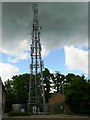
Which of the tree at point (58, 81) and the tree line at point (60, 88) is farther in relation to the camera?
the tree at point (58, 81)

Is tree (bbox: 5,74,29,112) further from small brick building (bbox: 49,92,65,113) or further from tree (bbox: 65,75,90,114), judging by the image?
tree (bbox: 65,75,90,114)

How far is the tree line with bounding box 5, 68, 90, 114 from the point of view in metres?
56.8

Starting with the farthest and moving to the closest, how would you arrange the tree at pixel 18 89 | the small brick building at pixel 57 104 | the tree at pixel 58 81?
the tree at pixel 58 81 < the tree at pixel 18 89 < the small brick building at pixel 57 104

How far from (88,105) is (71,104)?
5.46 metres

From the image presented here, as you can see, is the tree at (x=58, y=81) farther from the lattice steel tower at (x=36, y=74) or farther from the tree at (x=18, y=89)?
the lattice steel tower at (x=36, y=74)

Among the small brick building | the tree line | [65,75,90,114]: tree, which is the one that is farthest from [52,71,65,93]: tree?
[65,75,90,114]: tree

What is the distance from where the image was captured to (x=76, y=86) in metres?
57.8

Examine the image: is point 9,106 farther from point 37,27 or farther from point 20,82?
point 37,27

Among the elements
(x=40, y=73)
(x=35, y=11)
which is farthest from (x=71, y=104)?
(x=35, y=11)

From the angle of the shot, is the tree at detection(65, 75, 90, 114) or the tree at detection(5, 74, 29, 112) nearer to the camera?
the tree at detection(65, 75, 90, 114)

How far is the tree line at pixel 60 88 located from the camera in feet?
186

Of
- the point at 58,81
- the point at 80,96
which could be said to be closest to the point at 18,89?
the point at 58,81

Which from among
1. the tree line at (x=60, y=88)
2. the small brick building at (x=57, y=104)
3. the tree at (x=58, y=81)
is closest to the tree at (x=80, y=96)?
the tree line at (x=60, y=88)

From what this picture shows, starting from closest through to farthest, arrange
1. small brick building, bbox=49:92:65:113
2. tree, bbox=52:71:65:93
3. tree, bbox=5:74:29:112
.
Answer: small brick building, bbox=49:92:65:113 → tree, bbox=5:74:29:112 → tree, bbox=52:71:65:93
